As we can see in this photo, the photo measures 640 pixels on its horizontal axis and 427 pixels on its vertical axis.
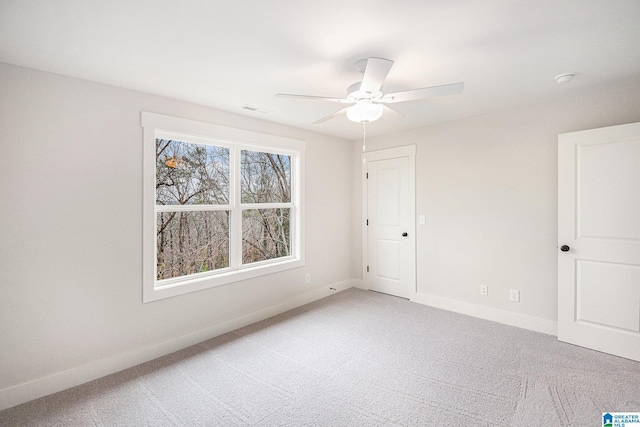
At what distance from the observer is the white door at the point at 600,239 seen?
8.42ft

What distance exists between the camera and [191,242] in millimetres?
3152

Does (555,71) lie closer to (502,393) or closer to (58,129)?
(502,393)

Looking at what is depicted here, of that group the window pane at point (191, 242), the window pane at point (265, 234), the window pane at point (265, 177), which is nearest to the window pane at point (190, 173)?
the window pane at point (191, 242)

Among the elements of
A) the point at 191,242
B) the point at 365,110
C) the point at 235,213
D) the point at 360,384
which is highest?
the point at 365,110

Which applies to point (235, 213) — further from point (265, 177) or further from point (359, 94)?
point (359, 94)

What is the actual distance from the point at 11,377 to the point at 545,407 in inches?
145

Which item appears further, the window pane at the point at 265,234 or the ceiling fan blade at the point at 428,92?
the window pane at the point at 265,234

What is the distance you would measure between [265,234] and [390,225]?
1887mm

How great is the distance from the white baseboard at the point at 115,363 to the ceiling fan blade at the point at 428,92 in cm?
274

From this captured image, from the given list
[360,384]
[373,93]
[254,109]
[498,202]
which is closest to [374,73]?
[373,93]

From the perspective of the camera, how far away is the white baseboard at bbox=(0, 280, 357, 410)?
2104mm

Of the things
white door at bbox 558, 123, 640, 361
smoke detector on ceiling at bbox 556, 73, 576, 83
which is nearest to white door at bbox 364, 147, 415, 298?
white door at bbox 558, 123, 640, 361

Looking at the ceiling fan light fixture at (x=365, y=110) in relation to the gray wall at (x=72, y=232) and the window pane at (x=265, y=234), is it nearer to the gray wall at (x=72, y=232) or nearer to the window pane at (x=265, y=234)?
the gray wall at (x=72, y=232)

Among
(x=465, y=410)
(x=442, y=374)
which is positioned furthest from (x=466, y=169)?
(x=465, y=410)
